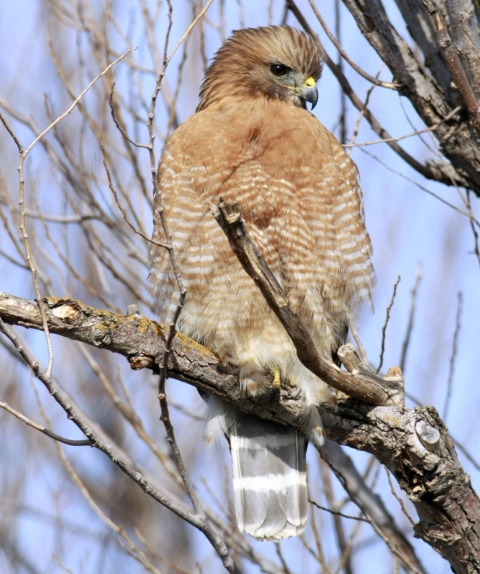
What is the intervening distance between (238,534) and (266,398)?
0.97 m

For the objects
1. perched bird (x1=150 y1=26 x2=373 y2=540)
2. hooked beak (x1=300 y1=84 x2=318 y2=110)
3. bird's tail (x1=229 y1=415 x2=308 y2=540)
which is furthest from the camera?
hooked beak (x1=300 y1=84 x2=318 y2=110)

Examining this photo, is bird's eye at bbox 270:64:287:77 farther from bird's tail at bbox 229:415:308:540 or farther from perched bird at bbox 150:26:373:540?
bird's tail at bbox 229:415:308:540

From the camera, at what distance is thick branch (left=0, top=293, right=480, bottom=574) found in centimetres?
291

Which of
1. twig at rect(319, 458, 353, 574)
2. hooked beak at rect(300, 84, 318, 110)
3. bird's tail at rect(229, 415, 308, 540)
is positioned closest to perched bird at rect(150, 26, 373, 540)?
bird's tail at rect(229, 415, 308, 540)

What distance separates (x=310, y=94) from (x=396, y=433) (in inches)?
73.9

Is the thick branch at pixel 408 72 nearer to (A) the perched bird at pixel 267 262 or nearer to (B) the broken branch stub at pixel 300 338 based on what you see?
(A) the perched bird at pixel 267 262

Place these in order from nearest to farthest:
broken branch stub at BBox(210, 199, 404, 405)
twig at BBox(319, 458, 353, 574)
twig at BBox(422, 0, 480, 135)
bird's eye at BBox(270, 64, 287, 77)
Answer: broken branch stub at BBox(210, 199, 404, 405), twig at BBox(422, 0, 480, 135), twig at BBox(319, 458, 353, 574), bird's eye at BBox(270, 64, 287, 77)

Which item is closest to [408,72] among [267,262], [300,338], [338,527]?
[267,262]

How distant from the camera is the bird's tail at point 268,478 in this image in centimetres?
380

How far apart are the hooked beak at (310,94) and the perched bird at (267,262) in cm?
22

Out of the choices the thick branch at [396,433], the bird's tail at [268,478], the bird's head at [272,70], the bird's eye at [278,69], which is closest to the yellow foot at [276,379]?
the thick branch at [396,433]

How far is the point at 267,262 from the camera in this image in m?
3.57

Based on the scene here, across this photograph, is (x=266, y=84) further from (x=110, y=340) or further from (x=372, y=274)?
(x=110, y=340)

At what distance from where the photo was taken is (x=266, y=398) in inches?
138
